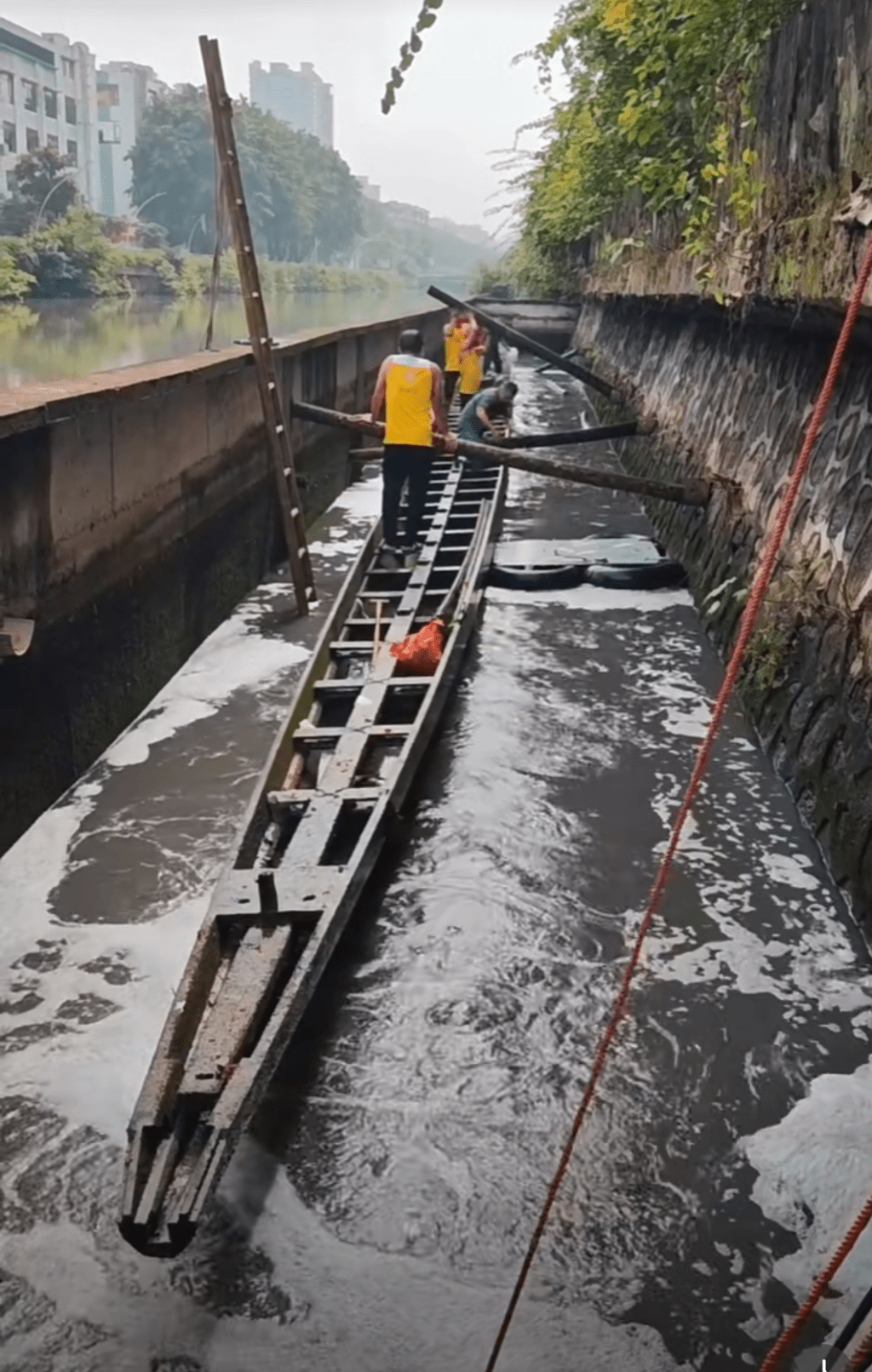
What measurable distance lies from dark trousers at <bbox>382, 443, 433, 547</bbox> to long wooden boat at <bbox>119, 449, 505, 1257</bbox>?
1313 millimetres

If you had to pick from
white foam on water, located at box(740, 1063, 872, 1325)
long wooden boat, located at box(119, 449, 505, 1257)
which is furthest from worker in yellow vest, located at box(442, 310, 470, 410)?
white foam on water, located at box(740, 1063, 872, 1325)

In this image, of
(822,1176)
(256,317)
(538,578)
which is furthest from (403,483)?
(822,1176)

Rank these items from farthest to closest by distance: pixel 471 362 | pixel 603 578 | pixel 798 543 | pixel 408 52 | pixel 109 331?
pixel 109 331, pixel 471 362, pixel 603 578, pixel 798 543, pixel 408 52

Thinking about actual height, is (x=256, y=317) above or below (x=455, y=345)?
above

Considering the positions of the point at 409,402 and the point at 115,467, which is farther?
the point at 409,402

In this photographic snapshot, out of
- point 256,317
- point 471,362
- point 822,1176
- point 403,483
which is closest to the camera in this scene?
point 822,1176

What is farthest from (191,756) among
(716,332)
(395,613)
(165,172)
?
(165,172)

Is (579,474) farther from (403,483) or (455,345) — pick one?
(455,345)

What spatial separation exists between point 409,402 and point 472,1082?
698 centimetres

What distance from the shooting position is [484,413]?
509 inches

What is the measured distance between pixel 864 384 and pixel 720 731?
2.18m

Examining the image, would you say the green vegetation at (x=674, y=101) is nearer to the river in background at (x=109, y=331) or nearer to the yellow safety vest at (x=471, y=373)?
the yellow safety vest at (x=471, y=373)

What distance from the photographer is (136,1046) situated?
4438 millimetres

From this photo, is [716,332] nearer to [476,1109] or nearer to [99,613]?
[99,613]
